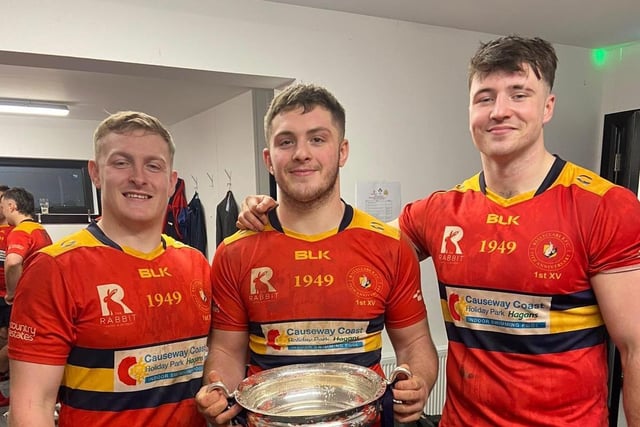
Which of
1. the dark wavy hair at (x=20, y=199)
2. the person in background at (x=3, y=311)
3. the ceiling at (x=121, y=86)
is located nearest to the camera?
the ceiling at (x=121, y=86)

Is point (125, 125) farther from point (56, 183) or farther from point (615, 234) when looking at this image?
point (56, 183)

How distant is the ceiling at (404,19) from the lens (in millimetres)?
2369

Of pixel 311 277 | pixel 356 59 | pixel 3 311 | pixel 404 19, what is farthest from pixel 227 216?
pixel 311 277

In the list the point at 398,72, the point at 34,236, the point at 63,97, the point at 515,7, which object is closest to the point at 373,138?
the point at 398,72

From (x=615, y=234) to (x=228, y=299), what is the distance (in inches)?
39.2

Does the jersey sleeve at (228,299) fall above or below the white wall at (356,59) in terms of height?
below

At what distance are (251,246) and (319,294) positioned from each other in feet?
0.78

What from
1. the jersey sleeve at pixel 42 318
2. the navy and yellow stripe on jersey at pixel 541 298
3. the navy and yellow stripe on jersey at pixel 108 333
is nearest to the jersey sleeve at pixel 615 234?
the navy and yellow stripe on jersey at pixel 541 298

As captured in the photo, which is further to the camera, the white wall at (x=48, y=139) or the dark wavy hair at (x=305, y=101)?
the white wall at (x=48, y=139)

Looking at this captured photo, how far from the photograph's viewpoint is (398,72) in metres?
2.89

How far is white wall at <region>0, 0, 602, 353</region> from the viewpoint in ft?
7.14

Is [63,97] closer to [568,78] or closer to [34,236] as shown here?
[34,236]

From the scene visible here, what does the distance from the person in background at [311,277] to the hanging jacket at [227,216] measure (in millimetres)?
2868

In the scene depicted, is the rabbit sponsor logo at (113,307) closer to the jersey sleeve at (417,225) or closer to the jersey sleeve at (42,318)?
the jersey sleeve at (42,318)
